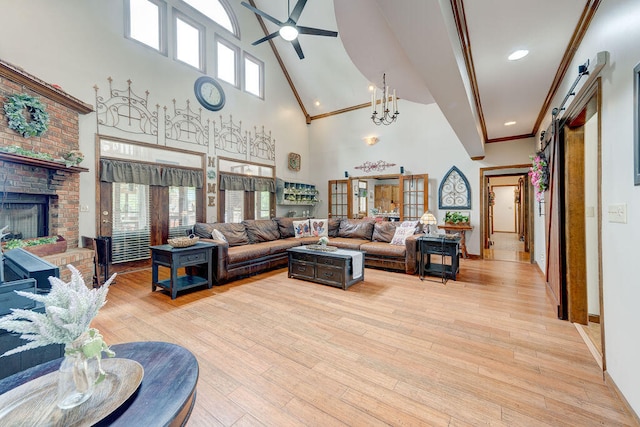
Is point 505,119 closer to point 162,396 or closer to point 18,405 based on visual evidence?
point 162,396

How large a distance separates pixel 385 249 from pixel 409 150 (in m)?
3.10

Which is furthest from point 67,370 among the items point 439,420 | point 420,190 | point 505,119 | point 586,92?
point 420,190

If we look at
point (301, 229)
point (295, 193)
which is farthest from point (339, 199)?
point (301, 229)

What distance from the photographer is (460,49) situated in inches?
94.0

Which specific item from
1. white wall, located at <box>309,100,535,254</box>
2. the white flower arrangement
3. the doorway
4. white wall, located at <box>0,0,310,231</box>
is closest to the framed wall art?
white wall, located at <box>309,100,535,254</box>

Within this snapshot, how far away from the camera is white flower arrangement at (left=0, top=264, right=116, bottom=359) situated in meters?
0.83

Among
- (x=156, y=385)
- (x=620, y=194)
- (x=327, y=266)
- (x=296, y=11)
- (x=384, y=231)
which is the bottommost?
(x=327, y=266)

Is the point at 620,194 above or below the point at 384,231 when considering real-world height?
above

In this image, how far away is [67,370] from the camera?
2.86ft

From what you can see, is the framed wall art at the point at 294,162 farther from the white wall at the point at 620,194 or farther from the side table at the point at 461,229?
the white wall at the point at 620,194

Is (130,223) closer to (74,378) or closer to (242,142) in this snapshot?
(242,142)

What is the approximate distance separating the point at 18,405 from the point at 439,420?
1.85m

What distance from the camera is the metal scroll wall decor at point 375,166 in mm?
6898

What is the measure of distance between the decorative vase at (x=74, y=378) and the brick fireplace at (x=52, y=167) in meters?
3.47
